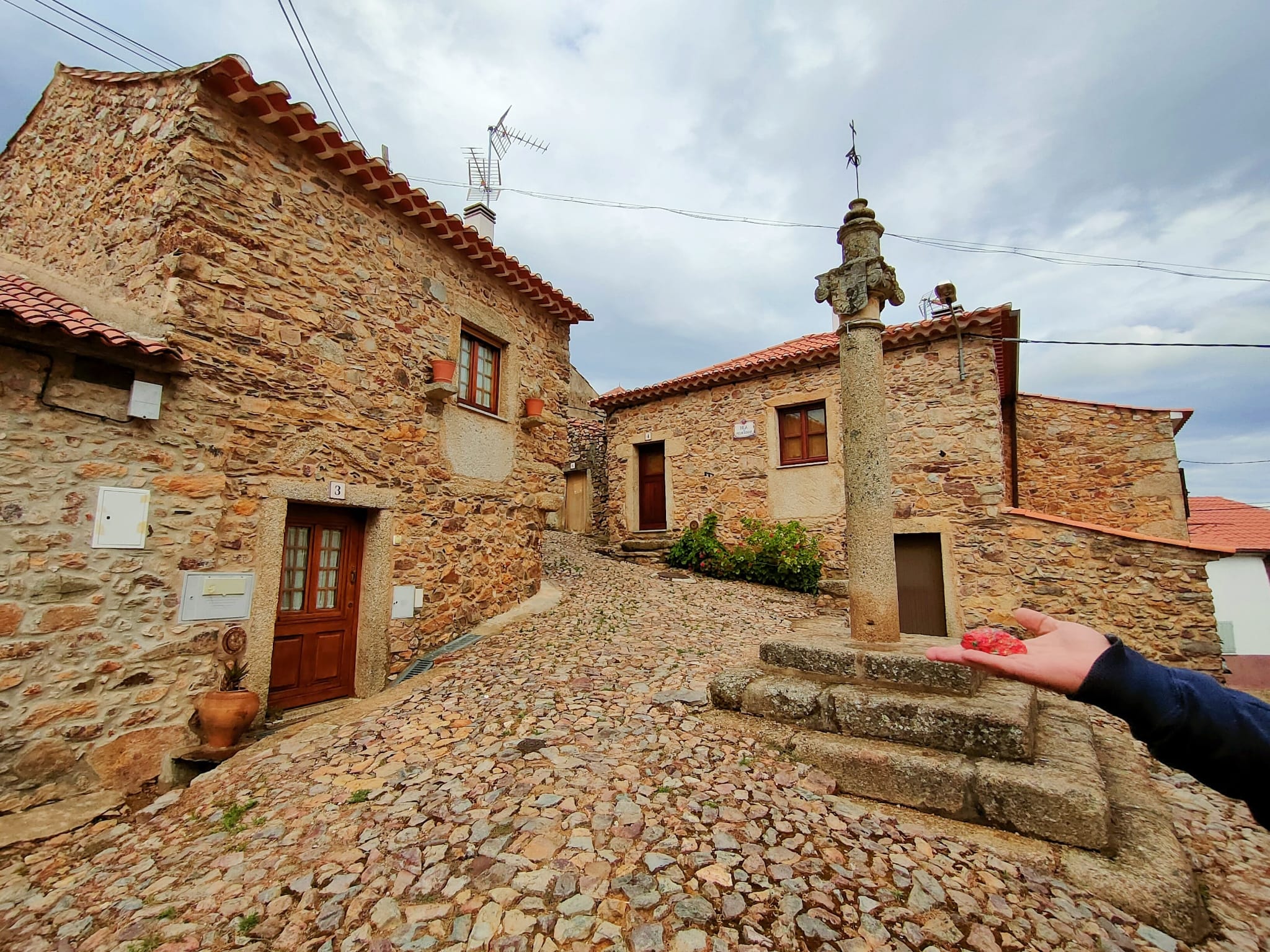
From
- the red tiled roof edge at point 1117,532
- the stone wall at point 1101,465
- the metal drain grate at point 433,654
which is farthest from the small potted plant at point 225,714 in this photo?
the stone wall at point 1101,465

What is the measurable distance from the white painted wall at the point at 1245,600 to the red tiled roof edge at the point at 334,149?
42.4 ft

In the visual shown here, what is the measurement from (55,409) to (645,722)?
4.29 meters

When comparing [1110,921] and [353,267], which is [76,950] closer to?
[1110,921]

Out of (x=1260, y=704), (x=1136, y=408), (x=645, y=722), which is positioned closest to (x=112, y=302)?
(x=645, y=722)

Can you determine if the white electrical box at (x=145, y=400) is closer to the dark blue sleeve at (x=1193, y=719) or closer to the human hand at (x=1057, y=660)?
the human hand at (x=1057, y=660)

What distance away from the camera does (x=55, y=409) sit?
3.58 m

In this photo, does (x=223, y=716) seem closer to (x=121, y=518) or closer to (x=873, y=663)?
(x=121, y=518)

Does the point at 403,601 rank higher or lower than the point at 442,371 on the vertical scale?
lower

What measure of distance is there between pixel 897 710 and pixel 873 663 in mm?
456

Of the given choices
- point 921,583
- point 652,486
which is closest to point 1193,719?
point 921,583

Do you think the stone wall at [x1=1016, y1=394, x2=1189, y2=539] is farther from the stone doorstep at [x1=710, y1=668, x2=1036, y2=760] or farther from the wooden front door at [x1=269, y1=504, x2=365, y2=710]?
the wooden front door at [x1=269, y1=504, x2=365, y2=710]

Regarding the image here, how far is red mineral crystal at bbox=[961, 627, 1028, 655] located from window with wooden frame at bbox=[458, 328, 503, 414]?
5.65 metres

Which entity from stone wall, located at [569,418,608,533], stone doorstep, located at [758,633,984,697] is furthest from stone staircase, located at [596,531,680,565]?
stone doorstep, located at [758,633,984,697]

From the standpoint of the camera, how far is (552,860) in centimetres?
250
